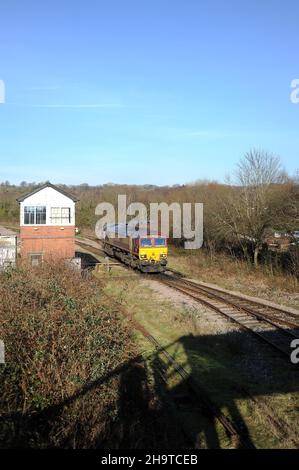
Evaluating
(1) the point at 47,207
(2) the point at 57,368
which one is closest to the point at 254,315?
(2) the point at 57,368

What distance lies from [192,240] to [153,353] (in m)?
26.9

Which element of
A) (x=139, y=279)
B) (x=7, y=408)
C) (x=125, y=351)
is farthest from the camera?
(x=139, y=279)

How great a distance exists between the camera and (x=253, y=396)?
870 cm

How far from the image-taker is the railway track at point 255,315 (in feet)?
41.2

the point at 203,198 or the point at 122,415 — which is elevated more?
the point at 203,198

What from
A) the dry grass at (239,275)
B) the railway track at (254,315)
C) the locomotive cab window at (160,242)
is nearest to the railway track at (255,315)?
the railway track at (254,315)

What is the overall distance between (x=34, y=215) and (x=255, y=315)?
1483 cm

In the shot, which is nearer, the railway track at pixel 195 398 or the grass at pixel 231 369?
the railway track at pixel 195 398

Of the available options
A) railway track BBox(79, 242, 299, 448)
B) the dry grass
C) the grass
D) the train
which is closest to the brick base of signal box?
the train

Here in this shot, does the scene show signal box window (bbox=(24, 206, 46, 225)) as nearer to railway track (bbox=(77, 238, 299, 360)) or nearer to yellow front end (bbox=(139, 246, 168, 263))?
yellow front end (bbox=(139, 246, 168, 263))

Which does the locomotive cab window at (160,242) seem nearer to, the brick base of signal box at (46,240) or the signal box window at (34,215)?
the brick base of signal box at (46,240)

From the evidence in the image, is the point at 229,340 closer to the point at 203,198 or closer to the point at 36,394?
the point at 36,394

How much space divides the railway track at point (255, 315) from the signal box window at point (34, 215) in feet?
29.3

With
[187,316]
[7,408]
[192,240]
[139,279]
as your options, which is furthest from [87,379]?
[192,240]
